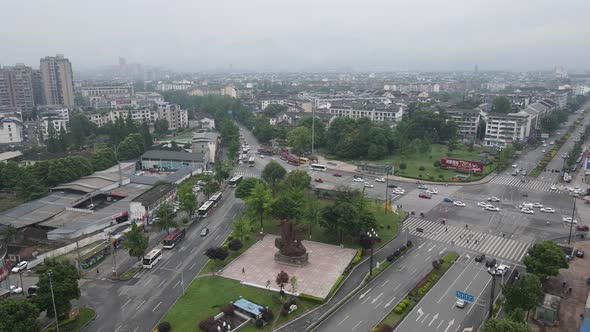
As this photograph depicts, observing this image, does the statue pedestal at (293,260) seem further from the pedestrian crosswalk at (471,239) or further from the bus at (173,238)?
the pedestrian crosswalk at (471,239)

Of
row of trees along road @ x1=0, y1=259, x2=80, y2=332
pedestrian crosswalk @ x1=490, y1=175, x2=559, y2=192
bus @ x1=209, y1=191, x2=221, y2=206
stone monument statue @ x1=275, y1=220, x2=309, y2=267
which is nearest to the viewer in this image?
row of trees along road @ x1=0, y1=259, x2=80, y2=332

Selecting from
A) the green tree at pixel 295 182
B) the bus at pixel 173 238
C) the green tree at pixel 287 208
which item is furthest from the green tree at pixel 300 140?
the bus at pixel 173 238

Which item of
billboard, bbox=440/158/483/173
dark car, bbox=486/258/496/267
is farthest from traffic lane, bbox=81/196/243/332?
billboard, bbox=440/158/483/173

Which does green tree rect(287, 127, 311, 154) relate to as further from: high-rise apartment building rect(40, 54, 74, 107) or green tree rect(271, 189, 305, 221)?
high-rise apartment building rect(40, 54, 74, 107)

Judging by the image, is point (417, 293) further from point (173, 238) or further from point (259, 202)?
point (173, 238)

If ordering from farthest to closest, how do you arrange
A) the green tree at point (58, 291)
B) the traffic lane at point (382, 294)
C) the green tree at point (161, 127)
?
1. the green tree at point (161, 127)
2. the traffic lane at point (382, 294)
3. the green tree at point (58, 291)

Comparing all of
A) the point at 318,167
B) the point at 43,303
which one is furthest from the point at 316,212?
the point at 318,167

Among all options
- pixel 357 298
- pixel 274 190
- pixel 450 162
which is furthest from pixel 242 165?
pixel 357 298
